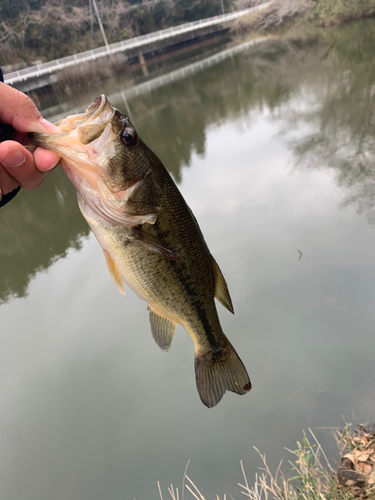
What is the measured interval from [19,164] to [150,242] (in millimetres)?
575

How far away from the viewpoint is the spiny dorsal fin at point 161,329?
1.69 metres

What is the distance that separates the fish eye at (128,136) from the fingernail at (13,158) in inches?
15.0

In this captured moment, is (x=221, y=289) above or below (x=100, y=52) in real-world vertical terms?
above

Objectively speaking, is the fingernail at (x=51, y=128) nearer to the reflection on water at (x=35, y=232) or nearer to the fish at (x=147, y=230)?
the fish at (x=147, y=230)

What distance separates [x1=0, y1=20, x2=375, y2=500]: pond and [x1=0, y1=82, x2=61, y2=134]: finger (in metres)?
3.17

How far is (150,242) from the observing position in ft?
4.73

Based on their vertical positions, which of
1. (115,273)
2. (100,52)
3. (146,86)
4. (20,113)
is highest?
(20,113)

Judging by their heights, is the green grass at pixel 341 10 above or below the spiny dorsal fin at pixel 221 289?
below

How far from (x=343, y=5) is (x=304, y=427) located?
89.4ft

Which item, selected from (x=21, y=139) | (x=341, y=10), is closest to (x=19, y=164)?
(x=21, y=139)

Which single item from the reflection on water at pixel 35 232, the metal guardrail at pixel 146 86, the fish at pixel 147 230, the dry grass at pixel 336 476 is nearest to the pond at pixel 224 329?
the reflection on water at pixel 35 232

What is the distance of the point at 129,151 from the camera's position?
1425mm

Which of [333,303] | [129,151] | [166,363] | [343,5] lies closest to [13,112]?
[129,151]

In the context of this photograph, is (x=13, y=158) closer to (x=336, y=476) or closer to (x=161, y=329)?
(x=161, y=329)
